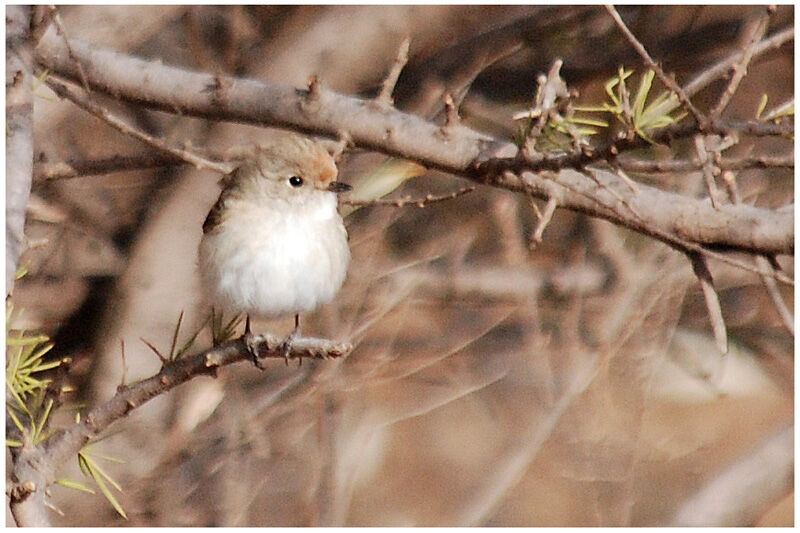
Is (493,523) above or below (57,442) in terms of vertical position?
above

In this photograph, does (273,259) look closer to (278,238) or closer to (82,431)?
(278,238)

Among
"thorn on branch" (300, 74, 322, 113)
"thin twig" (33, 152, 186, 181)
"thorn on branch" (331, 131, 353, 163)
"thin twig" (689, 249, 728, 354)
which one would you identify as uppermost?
"thorn on branch" (300, 74, 322, 113)

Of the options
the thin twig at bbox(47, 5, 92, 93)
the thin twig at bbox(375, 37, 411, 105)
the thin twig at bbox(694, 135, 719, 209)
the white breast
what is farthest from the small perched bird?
the thin twig at bbox(694, 135, 719, 209)

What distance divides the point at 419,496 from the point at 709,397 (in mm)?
2662

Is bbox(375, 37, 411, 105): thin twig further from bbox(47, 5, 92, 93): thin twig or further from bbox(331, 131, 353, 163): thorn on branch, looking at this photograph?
bbox(47, 5, 92, 93): thin twig

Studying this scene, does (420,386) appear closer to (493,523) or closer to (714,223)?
(493,523)

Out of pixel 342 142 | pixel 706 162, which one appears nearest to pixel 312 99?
pixel 342 142

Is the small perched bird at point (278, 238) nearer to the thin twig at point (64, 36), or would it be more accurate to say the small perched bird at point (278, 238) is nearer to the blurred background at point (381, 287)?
the thin twig at point (64, 36)

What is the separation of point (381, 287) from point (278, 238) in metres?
2.04

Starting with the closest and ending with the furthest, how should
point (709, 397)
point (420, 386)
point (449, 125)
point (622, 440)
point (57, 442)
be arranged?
point (57, 442) < point (449, 125) < point (622, 440) < point (420, 386) < point (709, 397)

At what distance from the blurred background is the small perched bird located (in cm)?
120

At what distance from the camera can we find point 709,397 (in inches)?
353

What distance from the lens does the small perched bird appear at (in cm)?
403

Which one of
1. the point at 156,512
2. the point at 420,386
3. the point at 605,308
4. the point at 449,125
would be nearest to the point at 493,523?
the point at 420,386
